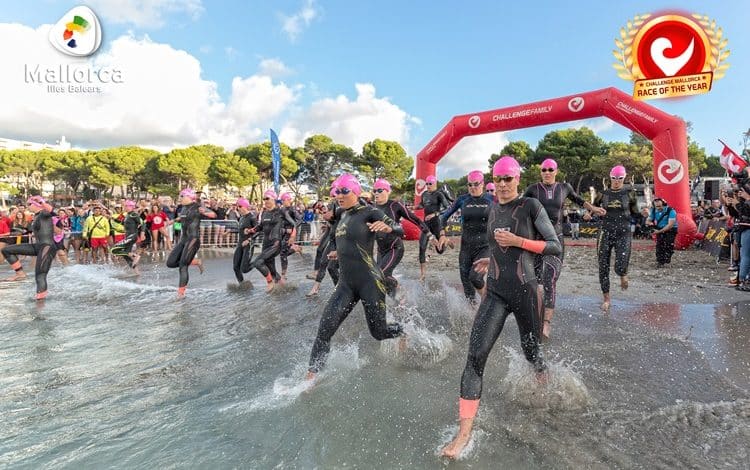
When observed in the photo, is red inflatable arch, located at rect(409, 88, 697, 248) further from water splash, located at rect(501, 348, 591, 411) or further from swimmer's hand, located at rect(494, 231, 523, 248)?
swimmer's hand, located at rect(494, 231, 523, 248)

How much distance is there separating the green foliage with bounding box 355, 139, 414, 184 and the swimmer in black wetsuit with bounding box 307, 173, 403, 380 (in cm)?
4196

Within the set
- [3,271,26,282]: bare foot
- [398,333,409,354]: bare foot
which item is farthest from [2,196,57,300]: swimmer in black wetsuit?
[398,333,409,354]: bare foot

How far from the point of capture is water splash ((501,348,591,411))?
3.27 metres

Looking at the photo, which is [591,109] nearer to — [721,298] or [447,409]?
[721,298]

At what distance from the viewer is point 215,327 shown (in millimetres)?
5676

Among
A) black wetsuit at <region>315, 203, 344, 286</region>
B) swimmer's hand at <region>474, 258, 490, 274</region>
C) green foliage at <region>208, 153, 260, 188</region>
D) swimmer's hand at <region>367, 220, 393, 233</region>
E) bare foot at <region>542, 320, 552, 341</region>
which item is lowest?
bare foot at <region>542, 320, 552, 341</region>

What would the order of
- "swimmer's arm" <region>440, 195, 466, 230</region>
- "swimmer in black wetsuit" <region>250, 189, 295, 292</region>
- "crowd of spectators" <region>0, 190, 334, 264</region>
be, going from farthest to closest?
"crowd of spectators" <region>0, 190, 334, 264</region>
"swimmer in black wetsuit" <region>250, 189, 295, 292</region>
"swimmer's arm" <region>440, 195, 466, 230</region>

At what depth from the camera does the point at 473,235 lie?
217 inches

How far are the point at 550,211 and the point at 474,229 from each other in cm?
97

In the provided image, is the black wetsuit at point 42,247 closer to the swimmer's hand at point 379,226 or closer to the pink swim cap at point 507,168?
the swimmer's hand at point 379,226

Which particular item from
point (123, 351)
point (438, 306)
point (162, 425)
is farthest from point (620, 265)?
point (123, 351)

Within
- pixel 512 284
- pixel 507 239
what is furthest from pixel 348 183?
pixel 512 284

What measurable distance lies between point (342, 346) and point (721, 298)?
6.47 m

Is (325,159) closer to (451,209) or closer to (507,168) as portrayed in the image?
(451,209)
